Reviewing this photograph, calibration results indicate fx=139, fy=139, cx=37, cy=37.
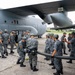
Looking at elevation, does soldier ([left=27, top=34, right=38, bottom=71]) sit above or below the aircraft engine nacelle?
below

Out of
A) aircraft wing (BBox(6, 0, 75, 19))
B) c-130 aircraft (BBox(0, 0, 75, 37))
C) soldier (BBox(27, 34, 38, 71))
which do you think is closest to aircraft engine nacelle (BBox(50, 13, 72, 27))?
c-130 aircraft (BBox(0, 0, 75, 37))

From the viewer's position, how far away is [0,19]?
11.9 m

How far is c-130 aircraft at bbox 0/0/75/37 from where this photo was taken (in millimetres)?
9945

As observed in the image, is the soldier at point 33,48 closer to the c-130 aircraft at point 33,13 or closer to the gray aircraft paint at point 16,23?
the c-130 aircraft at point 33,13

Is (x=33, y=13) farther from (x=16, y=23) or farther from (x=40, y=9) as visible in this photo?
(x=16, y=23)

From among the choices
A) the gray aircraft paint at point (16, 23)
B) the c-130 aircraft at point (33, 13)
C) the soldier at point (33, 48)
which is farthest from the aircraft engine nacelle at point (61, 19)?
the gray aircraft paint at point (16, 23)

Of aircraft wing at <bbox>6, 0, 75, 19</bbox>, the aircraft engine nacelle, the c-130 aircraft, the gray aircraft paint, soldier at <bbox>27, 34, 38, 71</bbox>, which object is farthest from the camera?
the gray aircraft paint

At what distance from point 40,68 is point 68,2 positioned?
17.0 feet

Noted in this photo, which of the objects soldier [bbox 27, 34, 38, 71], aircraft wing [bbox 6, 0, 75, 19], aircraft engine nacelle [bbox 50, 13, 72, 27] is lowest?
soldier [bbox 27, 34, 38, 71]

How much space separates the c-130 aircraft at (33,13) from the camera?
9.95m

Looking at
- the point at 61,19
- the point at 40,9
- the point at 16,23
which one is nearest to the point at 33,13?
the point at 40,9

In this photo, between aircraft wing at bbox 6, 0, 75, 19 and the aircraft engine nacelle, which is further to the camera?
aircraft wing at bbox 6, 0, 75, 19

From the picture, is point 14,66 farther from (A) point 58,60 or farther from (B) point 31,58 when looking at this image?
(A) point 58,60

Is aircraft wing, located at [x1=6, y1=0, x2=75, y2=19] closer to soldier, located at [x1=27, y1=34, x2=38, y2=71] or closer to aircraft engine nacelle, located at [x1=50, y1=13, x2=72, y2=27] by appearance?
aircraft engine nacelle, located at [x1=50, y1=13, x2=72, y2=27]
